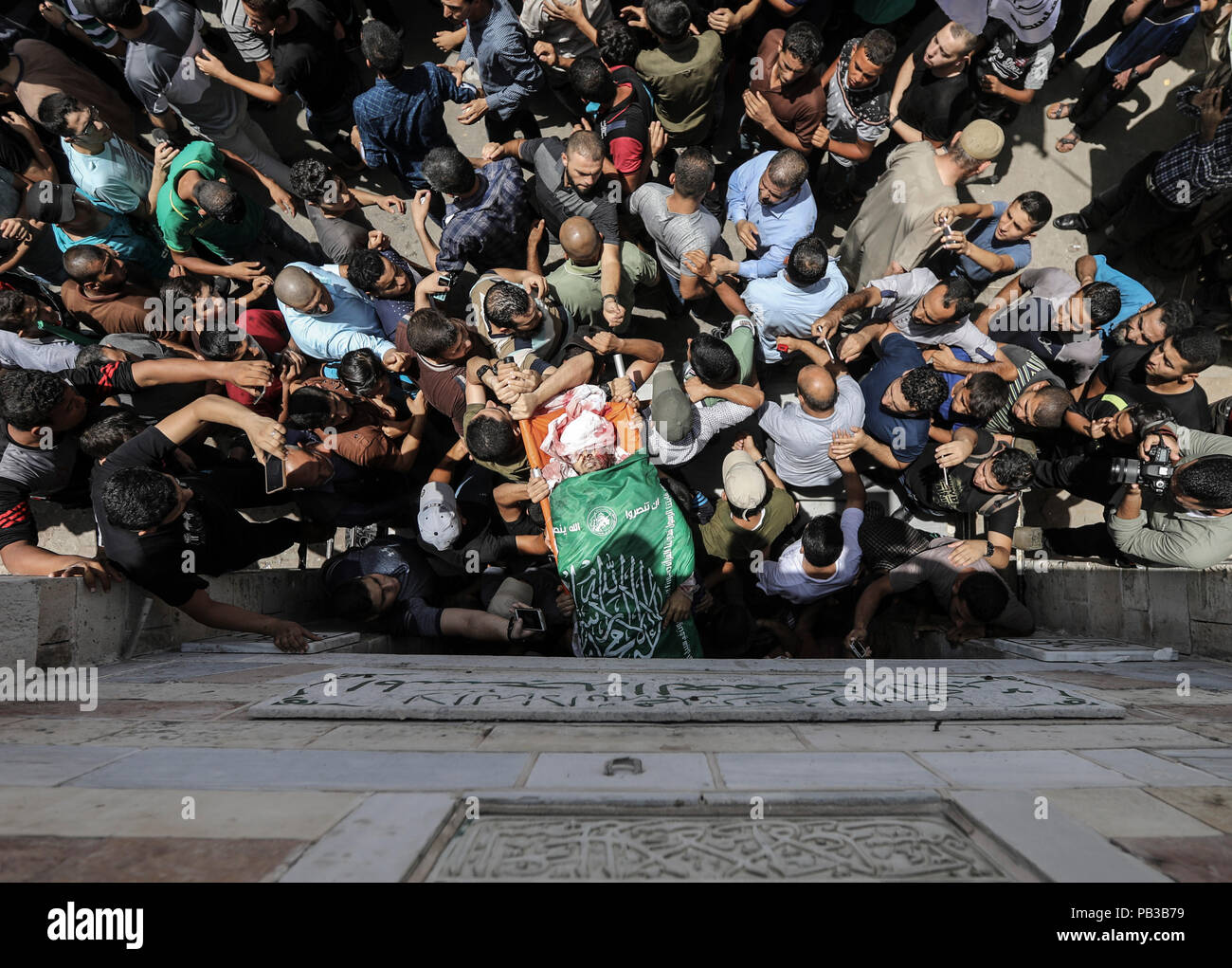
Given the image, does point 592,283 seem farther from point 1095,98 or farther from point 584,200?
point 1095,98

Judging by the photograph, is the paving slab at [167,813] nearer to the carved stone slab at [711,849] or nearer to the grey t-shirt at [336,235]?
the carved stone slab at [711,849]

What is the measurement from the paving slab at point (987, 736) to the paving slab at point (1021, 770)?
7cm

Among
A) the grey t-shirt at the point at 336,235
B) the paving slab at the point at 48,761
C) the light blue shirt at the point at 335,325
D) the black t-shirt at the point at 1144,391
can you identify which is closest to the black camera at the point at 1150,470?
the black t-shirt at the point at 1144,391

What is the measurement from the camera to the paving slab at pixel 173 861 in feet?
5.21

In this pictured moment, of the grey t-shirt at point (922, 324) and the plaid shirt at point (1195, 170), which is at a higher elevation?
the plaid shirt at point (1195, 170)

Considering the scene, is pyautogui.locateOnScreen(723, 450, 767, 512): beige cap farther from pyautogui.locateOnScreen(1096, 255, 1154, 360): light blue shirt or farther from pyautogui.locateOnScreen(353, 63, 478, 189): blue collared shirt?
pyautogui.locateOnScreen(353, 63, 478, 189): blue collared shirt

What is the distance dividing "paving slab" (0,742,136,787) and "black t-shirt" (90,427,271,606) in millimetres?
1224

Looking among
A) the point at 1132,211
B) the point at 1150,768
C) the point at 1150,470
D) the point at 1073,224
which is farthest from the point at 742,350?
the point at 1073,224

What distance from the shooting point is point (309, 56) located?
15.5 feet

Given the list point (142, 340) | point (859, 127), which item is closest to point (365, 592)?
point (142, 340)
